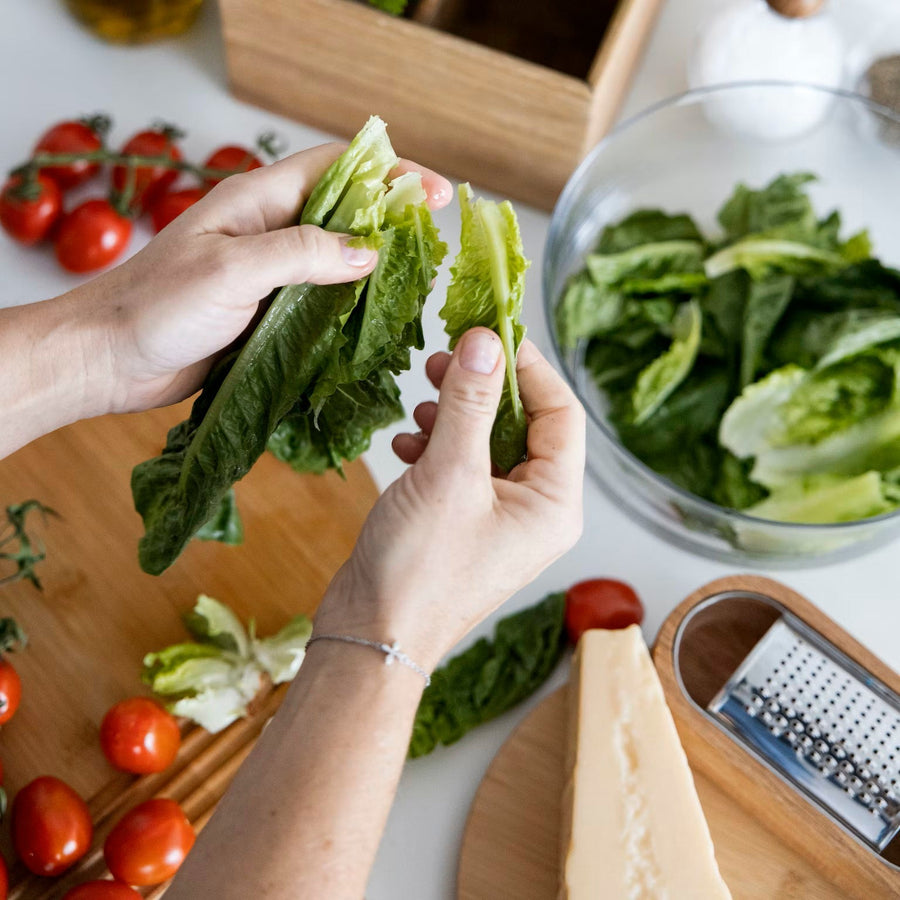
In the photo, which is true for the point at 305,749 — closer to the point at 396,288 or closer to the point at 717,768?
the point at 396,288

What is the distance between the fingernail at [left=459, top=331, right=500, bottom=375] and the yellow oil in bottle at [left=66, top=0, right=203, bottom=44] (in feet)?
3.64

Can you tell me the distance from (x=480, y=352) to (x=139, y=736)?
0.60 m

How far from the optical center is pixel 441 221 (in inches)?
60.6

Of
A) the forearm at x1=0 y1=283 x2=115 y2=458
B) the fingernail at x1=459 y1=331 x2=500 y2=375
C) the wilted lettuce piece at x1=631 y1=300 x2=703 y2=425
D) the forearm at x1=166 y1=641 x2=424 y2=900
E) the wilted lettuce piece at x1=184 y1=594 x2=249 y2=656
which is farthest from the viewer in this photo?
the wilted lettuce piece at x1=631 y1=300 x2=703 y2=425

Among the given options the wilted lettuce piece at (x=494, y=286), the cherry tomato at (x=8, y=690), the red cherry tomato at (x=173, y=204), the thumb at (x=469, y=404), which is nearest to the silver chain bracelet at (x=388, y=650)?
the thumb at (x=469, y=404)

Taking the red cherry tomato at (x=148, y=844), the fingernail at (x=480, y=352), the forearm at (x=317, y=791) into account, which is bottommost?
the red cherry tomato at (x=148, y=844)

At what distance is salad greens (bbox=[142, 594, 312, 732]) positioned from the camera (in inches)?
47.1

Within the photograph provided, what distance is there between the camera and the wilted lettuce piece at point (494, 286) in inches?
36.3

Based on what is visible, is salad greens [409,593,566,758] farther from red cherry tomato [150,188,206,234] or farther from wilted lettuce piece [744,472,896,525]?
red cherry tomato [150,188,206,234]

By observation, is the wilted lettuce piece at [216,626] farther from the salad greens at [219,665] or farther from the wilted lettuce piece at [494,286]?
the wilted lettuce piece at [494,286]

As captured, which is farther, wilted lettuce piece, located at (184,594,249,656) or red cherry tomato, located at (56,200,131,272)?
red cherry tomato, located at (56,200,131,272)

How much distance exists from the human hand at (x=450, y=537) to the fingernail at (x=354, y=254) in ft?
0.39

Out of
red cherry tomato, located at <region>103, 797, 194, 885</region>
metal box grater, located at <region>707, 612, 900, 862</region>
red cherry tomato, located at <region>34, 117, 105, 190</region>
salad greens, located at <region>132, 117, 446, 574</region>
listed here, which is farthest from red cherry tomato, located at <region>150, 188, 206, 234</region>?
metal box grater, located at <region>707, 612, 900, 862</region>

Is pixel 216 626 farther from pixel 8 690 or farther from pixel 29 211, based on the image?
pixel 29 211
